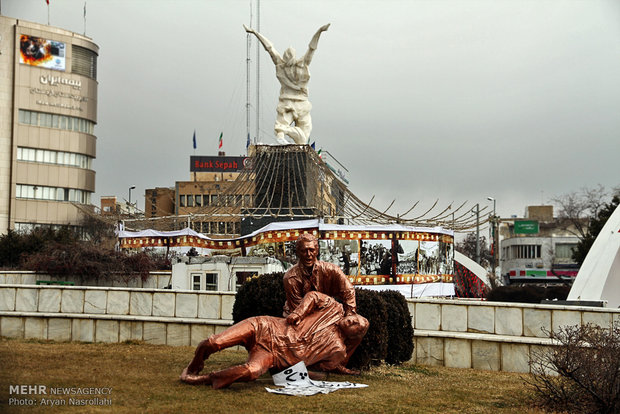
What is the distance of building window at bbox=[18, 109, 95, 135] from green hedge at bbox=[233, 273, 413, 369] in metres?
55.3

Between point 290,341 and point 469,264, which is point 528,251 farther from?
point 290,341

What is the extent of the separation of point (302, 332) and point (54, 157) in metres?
58.8

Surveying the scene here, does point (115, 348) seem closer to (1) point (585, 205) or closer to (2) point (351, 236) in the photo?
(2) point (351, 236)

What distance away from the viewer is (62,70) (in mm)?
63312

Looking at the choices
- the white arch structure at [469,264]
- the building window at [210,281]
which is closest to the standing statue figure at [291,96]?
the white arch structure at [469,264]

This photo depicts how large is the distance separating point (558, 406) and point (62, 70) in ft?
204

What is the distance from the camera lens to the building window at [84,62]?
64000 millimetres

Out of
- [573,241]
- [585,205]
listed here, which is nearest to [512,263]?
[573,241]

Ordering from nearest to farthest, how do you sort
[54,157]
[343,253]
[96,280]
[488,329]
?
1. [488,329]
2. [343,253]
3. [96,280]
4. [54,157]

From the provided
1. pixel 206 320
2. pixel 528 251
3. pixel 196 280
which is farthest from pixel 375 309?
pixel 528 251

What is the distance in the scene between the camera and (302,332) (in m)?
9.12

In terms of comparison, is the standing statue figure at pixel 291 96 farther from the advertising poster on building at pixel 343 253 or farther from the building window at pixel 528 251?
the building window at pixel 528 251

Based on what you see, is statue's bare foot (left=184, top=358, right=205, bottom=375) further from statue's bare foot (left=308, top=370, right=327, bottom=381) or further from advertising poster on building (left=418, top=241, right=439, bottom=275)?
advertising poster on building (left=418, top=241, right=439, bottom=275)

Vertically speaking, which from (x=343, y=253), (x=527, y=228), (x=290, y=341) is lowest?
(x=290, y=341)
